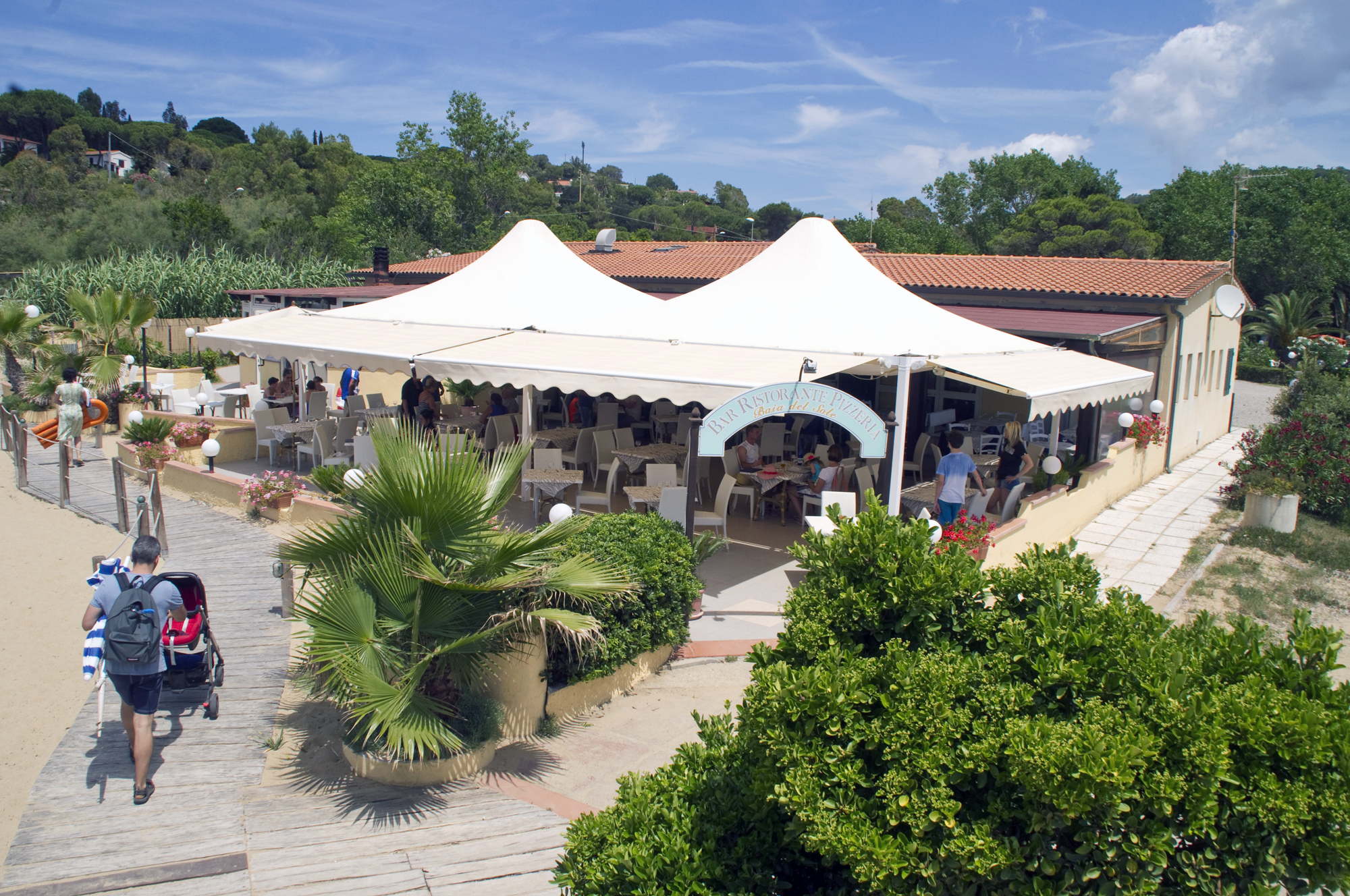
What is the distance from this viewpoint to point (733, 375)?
358 inches

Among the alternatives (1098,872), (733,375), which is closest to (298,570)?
(733,375)

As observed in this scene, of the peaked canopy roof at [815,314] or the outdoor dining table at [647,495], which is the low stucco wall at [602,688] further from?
the peaked canopy roof at [815,314]

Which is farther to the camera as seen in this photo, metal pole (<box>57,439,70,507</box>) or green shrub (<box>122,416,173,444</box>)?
green shrub (<box>122,416,173,444</box>)

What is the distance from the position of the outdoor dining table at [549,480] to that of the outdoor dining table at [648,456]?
3.09 feet

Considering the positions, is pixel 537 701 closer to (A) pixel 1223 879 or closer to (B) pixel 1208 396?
(A) pixel 1223 879

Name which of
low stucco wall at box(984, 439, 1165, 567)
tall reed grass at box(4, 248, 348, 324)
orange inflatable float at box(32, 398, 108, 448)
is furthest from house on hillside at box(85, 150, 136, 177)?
low stucco wall at box(984, 439, 1165, 567)

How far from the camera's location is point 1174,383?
1681cm

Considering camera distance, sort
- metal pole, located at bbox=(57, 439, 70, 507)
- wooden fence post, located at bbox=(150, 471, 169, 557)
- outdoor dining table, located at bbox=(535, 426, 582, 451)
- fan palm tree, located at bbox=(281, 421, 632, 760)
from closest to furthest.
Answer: fan palm tree, located at bbox=(281, 421, 632, 760) < wooden fence post, located at bbox=(150, 471, 169, 557) < metal pole, located at bbox=(57, 439, 70, 507) < outdoor dining table, located at bbox=(535, 426, 582, 451)

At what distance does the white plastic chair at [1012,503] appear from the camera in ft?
33.4

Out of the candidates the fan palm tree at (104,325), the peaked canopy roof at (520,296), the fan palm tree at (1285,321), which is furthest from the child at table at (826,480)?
the fan palm tree at (1285,321)

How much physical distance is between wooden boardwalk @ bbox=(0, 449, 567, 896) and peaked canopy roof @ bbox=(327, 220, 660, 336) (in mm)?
7902

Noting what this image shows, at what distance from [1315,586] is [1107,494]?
11.3 feet

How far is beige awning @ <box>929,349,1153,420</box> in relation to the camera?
935 centimetres

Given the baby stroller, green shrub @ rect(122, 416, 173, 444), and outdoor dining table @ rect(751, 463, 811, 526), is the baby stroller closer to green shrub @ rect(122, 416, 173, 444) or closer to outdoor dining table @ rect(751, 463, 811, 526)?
outdoor dining table @ rect(751, 463, 811, 526)
